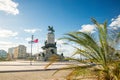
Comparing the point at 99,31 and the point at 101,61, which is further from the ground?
the point at 99,31

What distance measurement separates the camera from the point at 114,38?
339 inches

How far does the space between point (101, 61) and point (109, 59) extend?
347 millimetres

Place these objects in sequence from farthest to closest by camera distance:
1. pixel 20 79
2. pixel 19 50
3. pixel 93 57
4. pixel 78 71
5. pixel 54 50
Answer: pixel 19 50, pixel 54 50, pixel 20 79, pixel 93 57, pixel 78 71

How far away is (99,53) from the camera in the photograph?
8.38 meters

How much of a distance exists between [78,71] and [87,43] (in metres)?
1.26

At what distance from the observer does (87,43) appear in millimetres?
8398

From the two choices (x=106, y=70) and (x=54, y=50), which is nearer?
(x=106, y=70)

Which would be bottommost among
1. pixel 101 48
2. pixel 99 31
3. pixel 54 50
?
pixel 101 48

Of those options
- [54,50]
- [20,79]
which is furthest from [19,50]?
[20,79]

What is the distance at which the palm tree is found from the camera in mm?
8164

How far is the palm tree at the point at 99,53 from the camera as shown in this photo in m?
8.16

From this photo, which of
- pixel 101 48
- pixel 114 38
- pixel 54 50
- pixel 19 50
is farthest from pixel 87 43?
pixel 19 50

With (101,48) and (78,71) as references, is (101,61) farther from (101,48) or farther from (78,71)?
(78,71)

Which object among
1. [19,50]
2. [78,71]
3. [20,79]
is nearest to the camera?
[78,71]
